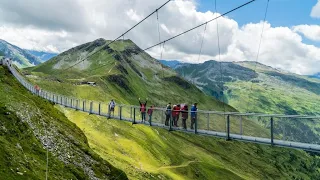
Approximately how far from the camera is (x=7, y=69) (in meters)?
56.8

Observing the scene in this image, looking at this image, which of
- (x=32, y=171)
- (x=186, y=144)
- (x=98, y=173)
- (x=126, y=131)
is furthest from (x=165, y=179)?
(x=186, y=144)

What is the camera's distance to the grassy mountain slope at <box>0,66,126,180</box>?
106ft

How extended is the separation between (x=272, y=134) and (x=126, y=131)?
95.3m

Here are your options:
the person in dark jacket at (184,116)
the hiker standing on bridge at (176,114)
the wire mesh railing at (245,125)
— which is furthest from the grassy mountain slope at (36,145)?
the person in dark jacket at (184,116)

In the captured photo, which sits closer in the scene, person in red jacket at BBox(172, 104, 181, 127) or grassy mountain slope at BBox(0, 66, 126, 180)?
grassy mountain slope at BBox(0, 66, 126, 180)

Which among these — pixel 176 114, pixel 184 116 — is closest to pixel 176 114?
pixel 176 114

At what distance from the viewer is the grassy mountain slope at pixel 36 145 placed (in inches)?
1275

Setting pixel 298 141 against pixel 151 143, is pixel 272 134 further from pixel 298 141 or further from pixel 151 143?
pixel 151 143

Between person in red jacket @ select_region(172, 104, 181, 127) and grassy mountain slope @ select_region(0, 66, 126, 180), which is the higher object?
person in red jacket @ select_region(172, 104, 181, 127)

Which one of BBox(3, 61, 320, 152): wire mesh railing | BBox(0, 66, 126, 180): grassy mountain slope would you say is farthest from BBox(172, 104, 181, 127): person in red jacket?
BBox(0, 66, 126, 180): grassy mountain slope

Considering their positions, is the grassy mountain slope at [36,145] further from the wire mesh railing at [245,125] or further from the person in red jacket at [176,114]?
the person in red jacket at [176,114]

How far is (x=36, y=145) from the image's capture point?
127 feet

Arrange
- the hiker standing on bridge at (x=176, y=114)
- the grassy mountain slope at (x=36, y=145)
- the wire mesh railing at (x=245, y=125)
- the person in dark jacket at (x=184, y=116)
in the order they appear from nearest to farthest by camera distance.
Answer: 1. the wire mesh railing at (x=245, y=125)
2. the grassy mountain slope at (x=36, y=145)
3. the person in dark jacket at (x=184, y=116)
4. the hiker standing on bridge at (x=176, y=114)

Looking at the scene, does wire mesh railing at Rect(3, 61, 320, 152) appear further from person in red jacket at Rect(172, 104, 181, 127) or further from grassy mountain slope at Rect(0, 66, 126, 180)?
grassy mountain slope at Rect(0, 66, 126, 180)
